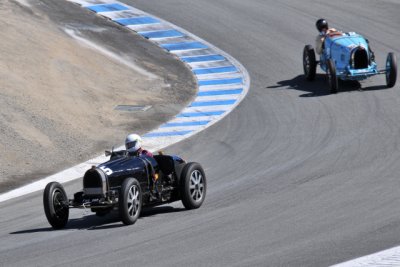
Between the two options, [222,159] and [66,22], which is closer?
[222,159]

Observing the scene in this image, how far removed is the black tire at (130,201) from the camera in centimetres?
1354

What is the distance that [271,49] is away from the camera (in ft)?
98.9

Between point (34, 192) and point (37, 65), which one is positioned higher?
point (37, 65)

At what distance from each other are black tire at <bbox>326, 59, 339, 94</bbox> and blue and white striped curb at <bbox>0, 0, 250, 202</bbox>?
2.42m

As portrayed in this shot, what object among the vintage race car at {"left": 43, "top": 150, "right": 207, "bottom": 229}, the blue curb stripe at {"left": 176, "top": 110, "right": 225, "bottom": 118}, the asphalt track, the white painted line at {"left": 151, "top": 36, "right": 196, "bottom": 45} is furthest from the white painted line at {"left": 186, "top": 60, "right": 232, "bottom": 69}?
the vintage race car at {"left": 43, "top": 150, "right": 207, "bottom": 229}

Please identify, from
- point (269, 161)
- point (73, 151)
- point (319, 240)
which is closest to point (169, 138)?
point (73, 151)

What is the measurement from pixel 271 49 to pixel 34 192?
44.7ft

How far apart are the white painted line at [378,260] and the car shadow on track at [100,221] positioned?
4.51 metres

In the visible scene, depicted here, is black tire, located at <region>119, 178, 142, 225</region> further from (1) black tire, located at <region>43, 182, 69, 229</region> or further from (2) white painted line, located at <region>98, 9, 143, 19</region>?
(2) white painted line, located at <region>98, 9, 143, 19</region>

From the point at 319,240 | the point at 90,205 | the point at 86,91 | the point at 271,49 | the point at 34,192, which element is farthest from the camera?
the point at 271,49

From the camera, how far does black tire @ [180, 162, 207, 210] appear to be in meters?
14.8

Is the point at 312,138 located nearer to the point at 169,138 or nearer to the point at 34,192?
the point at 169,138

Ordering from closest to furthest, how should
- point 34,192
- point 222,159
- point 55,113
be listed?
point 34,192, point 222,159, point 55,113

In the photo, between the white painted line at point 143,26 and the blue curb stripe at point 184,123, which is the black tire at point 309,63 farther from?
the white painted line at point 143,26
